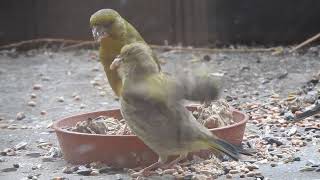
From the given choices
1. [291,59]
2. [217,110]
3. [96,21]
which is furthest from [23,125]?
[291,59]

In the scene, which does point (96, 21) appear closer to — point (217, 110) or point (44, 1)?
point (217, 110)

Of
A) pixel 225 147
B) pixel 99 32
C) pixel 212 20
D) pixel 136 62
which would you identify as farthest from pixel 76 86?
pixel 225 147

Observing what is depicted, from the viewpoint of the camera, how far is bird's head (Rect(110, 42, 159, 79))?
2885 millimetres

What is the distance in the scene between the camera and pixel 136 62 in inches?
114

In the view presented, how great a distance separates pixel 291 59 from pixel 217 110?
9.38ft

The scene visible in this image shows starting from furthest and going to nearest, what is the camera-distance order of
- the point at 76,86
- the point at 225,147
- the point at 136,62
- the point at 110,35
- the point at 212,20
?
the point at 212,20 < the point at 76,86 < the point at 110,35 < the point at 136,62 < the point at 225,147

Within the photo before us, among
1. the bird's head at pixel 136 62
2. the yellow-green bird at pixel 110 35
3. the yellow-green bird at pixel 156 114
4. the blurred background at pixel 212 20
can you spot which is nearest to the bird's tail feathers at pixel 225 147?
the yellow-green bird at pixel 156 114

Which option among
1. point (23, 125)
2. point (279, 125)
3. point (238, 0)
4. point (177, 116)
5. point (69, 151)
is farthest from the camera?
point (238, 0)

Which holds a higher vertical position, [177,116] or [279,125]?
[177,116]

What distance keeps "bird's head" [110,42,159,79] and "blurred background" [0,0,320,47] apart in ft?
11.1

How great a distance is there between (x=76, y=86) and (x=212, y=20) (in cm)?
140

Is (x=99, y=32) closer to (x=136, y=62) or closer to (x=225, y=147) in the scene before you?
(x=136, y=62)

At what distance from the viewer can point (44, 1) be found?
6863mm

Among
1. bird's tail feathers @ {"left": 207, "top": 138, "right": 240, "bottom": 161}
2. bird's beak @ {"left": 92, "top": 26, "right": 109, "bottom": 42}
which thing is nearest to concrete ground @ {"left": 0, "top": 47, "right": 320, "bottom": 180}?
bird's tail feathers @ {"left": 207, "top": 138, "right": 240, "bottom": 161}
